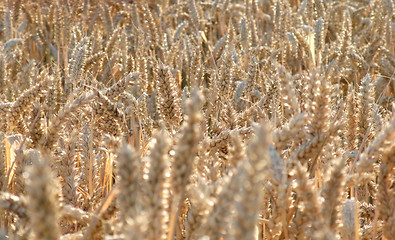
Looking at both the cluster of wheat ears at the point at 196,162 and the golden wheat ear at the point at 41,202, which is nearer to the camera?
the golden wheat ear at the point at 41,202

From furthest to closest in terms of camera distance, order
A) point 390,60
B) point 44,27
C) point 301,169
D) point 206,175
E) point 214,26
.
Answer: point 214,26, point 44,27, point 390,60, point 206,175, point 301,169

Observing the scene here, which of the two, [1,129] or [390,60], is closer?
[1,129]

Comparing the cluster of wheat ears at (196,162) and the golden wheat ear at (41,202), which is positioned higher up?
the golden wheat ear at (41,202)

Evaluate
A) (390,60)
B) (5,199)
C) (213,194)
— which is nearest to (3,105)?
(5,199)

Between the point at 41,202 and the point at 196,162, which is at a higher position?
the point at 41,202

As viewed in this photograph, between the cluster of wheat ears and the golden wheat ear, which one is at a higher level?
the golden wheat ear

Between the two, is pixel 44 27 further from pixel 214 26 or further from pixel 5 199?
pixel 5 199

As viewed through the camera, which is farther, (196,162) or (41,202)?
(196,162)

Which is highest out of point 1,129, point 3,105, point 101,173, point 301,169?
point 301,169

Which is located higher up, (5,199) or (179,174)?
(179,174)

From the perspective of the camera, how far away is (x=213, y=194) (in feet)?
2.53

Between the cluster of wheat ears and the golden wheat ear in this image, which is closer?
the golden wheat ear

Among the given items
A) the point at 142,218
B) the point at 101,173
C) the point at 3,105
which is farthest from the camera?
the point at 101,173

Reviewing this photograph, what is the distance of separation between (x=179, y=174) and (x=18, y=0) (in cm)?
379
